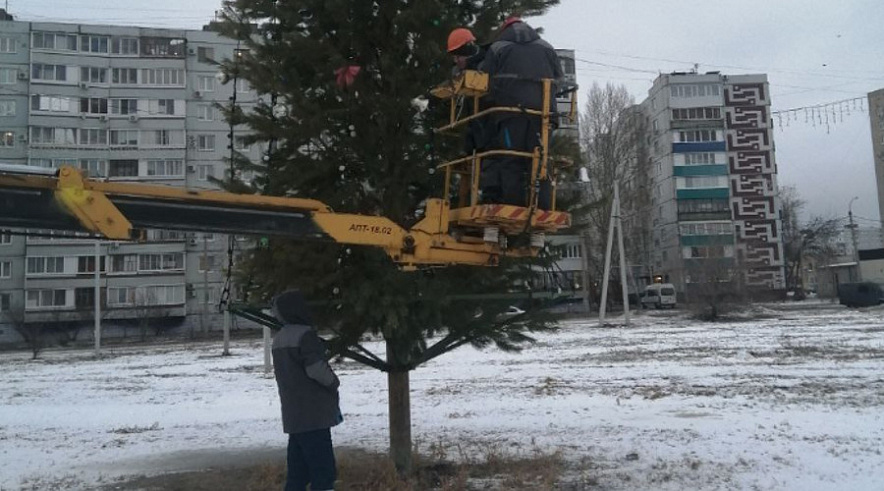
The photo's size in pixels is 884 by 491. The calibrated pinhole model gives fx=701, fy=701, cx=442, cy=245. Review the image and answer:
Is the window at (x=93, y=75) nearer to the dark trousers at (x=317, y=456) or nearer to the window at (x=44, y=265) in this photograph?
the window at (x=44, y=265)

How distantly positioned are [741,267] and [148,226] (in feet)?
149

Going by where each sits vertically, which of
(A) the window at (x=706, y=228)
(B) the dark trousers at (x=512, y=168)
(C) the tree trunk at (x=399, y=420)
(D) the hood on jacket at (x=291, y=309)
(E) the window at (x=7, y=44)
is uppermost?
(E) the window at (x=7, y=44)

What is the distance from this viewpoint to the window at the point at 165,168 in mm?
57281

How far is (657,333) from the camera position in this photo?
31.1 metres

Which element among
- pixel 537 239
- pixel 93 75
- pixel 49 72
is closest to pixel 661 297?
pixel 93 75

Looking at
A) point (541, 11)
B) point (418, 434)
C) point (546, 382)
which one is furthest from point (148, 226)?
point (546, 382)

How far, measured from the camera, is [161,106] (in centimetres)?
5778

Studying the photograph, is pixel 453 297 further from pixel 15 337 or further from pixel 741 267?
pixel 15 337

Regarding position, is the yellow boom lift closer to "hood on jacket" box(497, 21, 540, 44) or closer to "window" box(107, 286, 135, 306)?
"hood on jacket" box(497, 21, 540, 44)

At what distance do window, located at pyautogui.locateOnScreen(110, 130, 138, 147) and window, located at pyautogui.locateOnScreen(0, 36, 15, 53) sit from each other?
1002 centimetres

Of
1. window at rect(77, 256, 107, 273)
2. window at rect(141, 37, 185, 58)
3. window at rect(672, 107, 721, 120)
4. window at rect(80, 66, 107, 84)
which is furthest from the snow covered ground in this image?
window at rect(672, 107, 721, 120)

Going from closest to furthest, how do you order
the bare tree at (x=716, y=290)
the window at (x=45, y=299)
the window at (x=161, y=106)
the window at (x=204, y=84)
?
the bare tree at (x=716, y=290), the window at (x=45, y=299), the window at (x=161, y=106), the window at (x=204, y=84)

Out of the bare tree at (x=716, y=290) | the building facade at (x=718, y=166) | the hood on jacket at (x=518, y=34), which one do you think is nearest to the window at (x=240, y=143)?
the hood on jacket at (x=518, y=34)

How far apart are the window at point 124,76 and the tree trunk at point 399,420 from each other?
2275 inches
